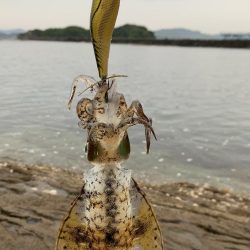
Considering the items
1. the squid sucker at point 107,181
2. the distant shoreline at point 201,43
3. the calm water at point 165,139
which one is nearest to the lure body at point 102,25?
the squid sucker at point 107,181

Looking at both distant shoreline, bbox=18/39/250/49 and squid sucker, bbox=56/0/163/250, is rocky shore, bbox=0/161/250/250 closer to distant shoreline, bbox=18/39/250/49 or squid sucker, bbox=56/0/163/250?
squid sucker, bbox=56/0/163/250

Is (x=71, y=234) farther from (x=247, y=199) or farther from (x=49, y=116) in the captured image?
(x=49, y=116)

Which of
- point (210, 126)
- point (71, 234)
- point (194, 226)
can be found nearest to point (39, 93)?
point (210, 126)

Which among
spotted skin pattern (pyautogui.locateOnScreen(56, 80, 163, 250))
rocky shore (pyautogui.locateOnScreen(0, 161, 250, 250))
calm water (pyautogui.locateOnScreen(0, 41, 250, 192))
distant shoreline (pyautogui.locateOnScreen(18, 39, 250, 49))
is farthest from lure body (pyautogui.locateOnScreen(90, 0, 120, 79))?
distant shoreline (pyautogui.locateOnScreen(18, 39, 250, 49))

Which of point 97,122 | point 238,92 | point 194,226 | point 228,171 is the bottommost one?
point 238,92

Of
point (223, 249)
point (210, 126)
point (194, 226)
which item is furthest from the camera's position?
point (210, 126)

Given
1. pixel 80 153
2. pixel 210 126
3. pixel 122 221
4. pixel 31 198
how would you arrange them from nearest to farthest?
pixel 122 221 < pixel 31 198 < pixel 80 153 < pixel 210 126

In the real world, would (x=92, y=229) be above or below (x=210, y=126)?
above

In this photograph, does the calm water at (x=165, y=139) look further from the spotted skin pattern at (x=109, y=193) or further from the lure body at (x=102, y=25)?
the lure body at (x=102, y=25)
